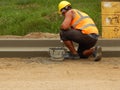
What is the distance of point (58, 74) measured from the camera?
9.10m

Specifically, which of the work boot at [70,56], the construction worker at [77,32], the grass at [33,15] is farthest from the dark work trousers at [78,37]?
the grass at [33,15]

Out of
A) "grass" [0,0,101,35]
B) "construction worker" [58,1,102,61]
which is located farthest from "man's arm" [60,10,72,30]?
"grass" [0,0,101,35]

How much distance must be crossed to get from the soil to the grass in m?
2.50

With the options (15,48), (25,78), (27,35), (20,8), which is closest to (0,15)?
(20,8)

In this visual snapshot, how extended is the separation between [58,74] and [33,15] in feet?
16.1

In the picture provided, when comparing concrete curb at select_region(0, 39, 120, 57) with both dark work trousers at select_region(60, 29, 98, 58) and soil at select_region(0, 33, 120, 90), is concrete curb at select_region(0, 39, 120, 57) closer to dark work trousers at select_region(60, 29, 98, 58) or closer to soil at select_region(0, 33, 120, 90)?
soil at select_region(0, 33, 120, 90)

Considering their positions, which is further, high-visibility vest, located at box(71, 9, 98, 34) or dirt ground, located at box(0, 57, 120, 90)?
high-visibility vest, located at box(71, 9, 98, 34)

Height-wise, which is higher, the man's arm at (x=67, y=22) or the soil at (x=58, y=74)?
the man's arm at (x=67, y=22)

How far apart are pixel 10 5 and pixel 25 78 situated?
6.87m

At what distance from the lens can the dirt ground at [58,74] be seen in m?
8.17

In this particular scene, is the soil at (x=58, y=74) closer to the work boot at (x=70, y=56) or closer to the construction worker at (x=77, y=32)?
the work boot at (x=70, y=56)

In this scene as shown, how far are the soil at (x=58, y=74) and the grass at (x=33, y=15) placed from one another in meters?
2.50

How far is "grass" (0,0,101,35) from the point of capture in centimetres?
1293

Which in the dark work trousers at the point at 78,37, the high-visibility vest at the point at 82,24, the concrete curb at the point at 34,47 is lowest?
the concrete curb at the point at 34,47
